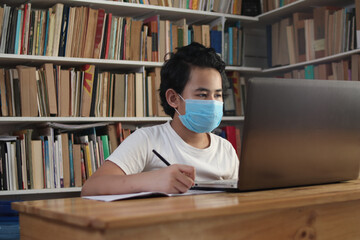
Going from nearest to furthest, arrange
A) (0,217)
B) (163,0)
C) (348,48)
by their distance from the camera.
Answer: (0,217) → (348,48) → (163,0)

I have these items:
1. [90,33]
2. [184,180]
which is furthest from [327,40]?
[184,180]

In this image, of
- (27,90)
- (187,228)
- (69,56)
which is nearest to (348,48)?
(69,56)

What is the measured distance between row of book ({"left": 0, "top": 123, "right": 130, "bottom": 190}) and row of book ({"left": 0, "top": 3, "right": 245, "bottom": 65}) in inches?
17.8

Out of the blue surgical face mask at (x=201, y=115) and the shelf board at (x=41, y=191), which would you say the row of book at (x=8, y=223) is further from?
the blue surgical face mask at (x=201, y=115)

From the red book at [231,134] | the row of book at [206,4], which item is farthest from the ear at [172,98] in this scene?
the red book at [231,134]

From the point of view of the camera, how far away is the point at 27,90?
2734mm

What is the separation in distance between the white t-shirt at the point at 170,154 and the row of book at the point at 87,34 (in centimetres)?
133

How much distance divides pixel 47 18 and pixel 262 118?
2.01m

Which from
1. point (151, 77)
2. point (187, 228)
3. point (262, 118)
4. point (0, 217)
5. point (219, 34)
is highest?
point (219, 34)

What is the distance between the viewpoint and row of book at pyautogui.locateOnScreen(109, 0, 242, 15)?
3.23m

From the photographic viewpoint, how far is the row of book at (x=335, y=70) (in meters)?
2.92

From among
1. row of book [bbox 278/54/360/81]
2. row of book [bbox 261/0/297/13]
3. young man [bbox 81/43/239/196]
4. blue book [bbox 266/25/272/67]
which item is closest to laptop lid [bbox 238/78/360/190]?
young man [bbox 81/43/239/196]

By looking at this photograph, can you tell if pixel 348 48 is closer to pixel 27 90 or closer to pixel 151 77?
pixel 151 77

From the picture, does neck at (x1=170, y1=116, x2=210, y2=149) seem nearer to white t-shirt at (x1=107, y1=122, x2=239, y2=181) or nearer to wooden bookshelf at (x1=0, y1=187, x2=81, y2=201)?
white t-shirt at (x1=107, y1=122, x2=239, y2=181)
